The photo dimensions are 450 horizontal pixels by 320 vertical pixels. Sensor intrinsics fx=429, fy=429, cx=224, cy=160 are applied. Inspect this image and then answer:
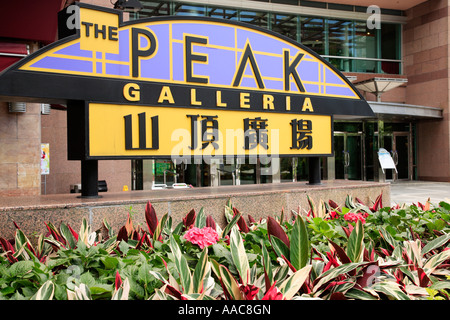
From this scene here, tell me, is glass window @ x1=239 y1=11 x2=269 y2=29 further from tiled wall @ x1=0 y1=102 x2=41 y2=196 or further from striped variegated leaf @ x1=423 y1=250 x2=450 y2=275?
striped variegated leaf @ x1=423 y1=250 x2=450 y2=275

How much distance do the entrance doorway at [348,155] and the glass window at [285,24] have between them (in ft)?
19.7

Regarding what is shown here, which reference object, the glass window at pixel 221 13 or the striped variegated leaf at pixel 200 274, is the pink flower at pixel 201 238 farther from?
the glass window at pixel 221 13

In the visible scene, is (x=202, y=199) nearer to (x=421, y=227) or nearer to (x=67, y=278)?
(x=421, y=227)

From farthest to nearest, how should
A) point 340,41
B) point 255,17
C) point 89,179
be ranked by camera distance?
point 340,41 < point 255,17 < point 89,179

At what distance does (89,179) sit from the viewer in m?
5.31

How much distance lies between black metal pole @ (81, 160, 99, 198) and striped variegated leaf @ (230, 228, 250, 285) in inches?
128

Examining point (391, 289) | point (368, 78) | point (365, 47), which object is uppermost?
point (365, 47)

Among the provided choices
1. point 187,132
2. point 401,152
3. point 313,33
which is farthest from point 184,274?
point 401,152

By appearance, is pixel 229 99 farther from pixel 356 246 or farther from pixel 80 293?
pixel 80 293

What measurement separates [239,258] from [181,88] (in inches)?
153

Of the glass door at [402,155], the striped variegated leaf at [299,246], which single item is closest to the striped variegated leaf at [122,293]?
the striped variegated leaf at [299,246]

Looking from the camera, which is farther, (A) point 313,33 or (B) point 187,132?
(A) point 313,33

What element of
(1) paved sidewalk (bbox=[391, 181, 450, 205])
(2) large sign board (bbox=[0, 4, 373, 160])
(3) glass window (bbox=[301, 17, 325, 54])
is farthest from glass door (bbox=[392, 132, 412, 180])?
(2) large sign board (bbox=[0, 4, 373, 160])

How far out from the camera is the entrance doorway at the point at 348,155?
23.1 metres
